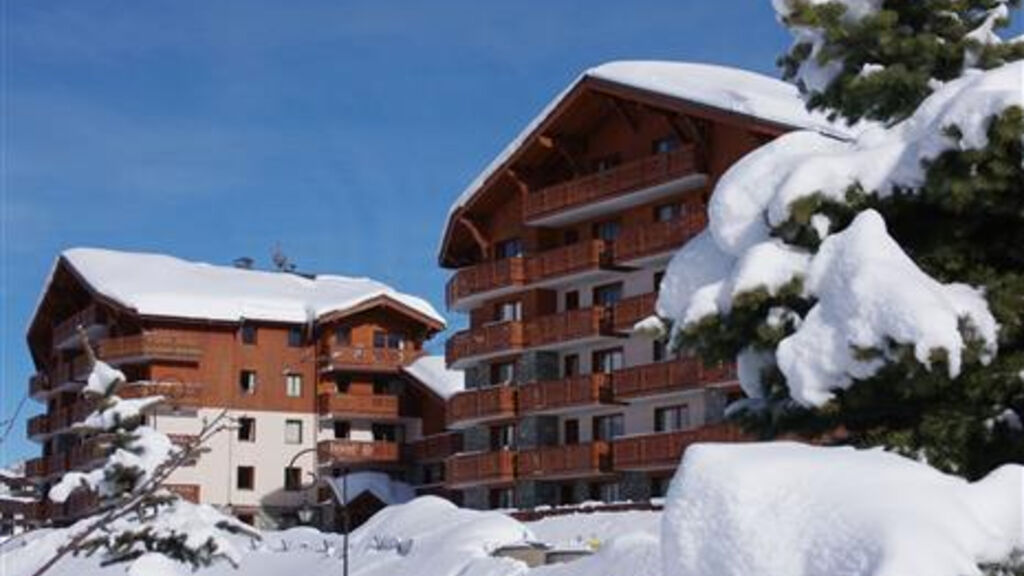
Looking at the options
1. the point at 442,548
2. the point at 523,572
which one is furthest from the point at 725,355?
the point at 442,548

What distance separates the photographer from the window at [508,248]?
152ft

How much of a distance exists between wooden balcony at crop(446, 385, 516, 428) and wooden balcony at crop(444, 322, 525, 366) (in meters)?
1.08

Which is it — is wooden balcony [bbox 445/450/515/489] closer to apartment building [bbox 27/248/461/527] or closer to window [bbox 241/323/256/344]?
apartment building [bbox 27/248/461/527]

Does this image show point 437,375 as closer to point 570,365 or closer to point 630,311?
point 570,365

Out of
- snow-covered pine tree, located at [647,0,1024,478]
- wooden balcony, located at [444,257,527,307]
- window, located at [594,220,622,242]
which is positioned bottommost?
snow-covered pine tree, located at [647,0,1024,478]

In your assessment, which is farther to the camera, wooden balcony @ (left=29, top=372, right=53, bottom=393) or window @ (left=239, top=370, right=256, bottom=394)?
wooden balcony @ (left=29, top=372, right=53, bottom=393)

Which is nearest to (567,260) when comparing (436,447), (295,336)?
(436,447)

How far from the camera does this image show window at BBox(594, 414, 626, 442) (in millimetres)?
41688

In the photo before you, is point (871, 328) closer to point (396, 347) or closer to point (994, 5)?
point (994, 5)

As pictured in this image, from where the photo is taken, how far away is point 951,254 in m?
8.97

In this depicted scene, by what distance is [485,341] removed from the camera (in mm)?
45375

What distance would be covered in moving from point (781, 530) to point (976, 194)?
10.00ft

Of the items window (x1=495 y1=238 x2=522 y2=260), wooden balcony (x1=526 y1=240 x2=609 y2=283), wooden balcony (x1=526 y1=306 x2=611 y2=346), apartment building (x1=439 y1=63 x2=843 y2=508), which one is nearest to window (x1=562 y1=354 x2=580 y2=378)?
apartment building (x1=439 y1=63 x2=843 y2=508)

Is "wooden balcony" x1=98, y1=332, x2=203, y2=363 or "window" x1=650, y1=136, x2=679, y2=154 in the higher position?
"window" x1=650, y1=136, x2=679, y2=154
